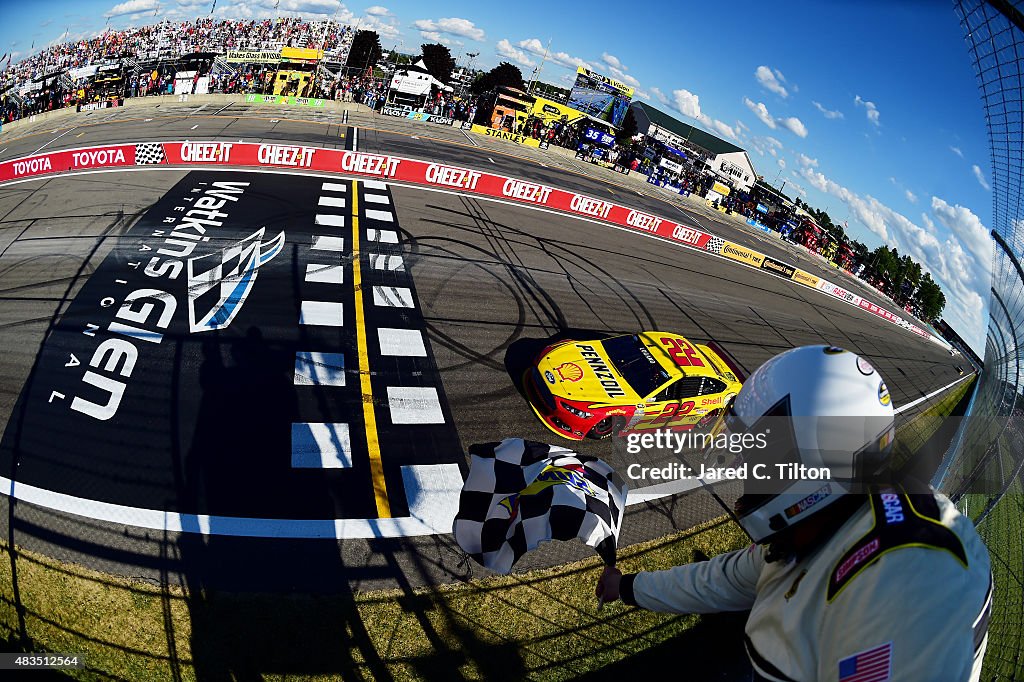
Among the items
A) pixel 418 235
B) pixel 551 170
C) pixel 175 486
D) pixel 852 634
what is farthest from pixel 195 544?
pixel 551 170

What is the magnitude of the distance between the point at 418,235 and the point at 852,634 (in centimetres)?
1339

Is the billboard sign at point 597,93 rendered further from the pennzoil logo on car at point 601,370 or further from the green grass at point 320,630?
the green grass at point 320,630

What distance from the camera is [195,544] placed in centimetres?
507

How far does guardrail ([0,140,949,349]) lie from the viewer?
16141mm

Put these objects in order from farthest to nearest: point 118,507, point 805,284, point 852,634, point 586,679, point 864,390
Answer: point 805,284, point 118,507, point 586,679, point 864,390, point 852,634

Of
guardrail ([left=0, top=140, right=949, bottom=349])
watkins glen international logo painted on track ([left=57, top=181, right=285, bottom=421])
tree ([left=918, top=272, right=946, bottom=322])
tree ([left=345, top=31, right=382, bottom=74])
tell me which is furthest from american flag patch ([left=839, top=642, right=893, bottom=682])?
tree ([left=345, top=31, right=382, bottom=74])

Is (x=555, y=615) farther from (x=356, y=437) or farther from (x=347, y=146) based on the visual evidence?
(x=347, y=146)

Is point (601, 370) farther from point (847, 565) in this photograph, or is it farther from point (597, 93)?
point (597, 93)

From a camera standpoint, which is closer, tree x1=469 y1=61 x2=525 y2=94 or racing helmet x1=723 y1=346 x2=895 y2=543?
racing helmet x1=723 y1=346 x2=895 y2=543

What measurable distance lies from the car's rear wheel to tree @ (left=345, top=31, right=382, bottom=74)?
63.6 m

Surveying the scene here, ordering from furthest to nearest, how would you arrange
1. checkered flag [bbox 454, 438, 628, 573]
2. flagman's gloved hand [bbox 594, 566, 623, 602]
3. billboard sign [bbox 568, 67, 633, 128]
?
1. billboard sign [bbox 568, 67, 633, 128]
2. checkered flag [bbox 454, 438, 628, 573]
3. flagman's gloved hand [bbox 594, 566, 623, 602]

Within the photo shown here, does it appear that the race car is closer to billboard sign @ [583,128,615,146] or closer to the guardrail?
the guardrail

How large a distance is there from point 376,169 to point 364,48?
54899 millimetres

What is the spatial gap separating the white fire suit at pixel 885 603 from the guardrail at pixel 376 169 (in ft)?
60.5
